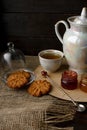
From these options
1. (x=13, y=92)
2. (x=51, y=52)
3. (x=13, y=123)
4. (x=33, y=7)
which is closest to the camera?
(x=13, y=123)

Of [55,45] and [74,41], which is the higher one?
[74,41]

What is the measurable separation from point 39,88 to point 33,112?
3.4 inches

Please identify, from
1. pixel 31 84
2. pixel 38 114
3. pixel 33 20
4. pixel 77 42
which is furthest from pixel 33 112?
pixel 33 20

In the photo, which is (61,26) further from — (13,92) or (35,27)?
(13,92)

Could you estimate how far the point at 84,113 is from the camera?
621mm

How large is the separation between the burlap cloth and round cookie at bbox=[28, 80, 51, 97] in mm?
12

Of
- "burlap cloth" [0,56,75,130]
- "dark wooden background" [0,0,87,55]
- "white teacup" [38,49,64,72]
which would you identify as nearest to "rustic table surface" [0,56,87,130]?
"burlap cloth" [0,56,75,130]

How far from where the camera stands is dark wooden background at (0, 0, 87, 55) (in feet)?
3.20

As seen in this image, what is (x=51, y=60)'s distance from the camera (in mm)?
751

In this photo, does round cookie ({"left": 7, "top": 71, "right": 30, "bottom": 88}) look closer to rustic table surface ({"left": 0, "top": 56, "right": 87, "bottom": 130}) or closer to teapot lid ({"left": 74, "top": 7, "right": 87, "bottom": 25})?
rustic table surface ({"left": 0, "top": 56, "right": 87, "bottom": 130})

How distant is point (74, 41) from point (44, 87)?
16cm

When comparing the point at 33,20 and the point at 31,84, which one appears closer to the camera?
the point at 31,84

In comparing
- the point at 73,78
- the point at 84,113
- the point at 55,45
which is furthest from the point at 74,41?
the point at 55,45

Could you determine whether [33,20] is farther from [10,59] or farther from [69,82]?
[69,82]
